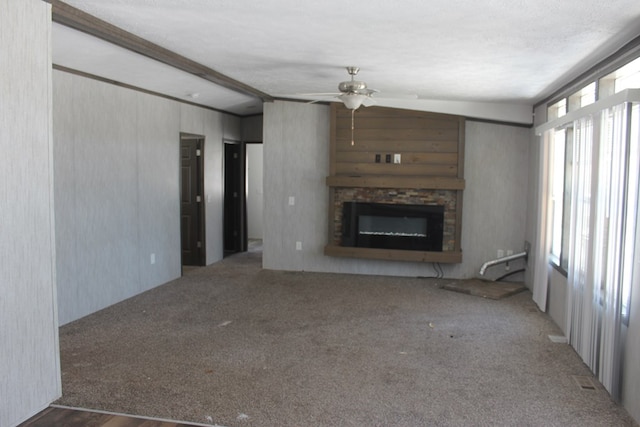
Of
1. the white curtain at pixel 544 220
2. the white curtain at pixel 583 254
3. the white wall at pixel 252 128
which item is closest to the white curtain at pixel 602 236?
the white curtain at pixel 583 254

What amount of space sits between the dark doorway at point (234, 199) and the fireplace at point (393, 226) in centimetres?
249

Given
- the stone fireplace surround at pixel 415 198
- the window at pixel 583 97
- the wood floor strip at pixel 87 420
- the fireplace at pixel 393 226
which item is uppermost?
the window at pixel 583 97

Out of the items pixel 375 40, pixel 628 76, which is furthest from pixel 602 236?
pixel 375 40

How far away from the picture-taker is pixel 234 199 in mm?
8766

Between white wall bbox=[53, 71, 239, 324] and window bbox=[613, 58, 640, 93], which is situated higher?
window bbox=[613, 58, 640, 93]

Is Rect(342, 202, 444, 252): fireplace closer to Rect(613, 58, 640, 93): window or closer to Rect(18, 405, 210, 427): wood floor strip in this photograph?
Rect(613, 58, 640, 93): window

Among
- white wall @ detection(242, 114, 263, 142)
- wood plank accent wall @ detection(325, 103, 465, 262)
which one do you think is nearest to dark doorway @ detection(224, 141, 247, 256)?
white wall @ detection(242, 114, 263, 142)

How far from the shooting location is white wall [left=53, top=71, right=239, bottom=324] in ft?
15.4

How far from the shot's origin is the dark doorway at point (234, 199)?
870 cm

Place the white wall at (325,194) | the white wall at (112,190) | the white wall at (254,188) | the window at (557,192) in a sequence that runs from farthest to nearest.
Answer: the white wall at (254,188), the white wall at (325,194), the window at (557,192), the white wall at (112,190)

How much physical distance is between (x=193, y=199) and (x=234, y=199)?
4.21 feet

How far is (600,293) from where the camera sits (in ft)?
11.4

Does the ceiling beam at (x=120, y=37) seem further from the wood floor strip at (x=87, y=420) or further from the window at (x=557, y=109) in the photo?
the window at (x=557, y=109)

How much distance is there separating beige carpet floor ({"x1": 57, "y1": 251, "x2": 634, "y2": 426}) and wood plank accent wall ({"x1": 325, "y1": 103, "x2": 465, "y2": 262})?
1.20 meters
